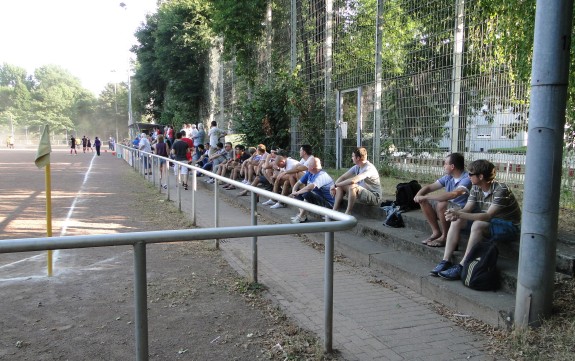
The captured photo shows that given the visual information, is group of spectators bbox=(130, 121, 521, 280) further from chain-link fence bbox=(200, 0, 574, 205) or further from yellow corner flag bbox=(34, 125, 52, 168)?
yellow corner flag bbox=(34, 125, 52, 168)

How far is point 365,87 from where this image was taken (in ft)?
34.2

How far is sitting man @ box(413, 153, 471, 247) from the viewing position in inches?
207

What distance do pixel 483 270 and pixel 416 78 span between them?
5.44 m

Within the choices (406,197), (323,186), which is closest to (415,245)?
(406,197)

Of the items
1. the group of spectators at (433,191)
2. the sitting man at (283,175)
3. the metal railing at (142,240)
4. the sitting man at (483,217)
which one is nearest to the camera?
the metal railing at (142,240)

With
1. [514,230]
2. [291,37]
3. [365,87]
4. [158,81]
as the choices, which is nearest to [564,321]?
[514,230]

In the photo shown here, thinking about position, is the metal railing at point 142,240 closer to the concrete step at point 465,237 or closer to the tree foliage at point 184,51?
the concrete step at point 465,237

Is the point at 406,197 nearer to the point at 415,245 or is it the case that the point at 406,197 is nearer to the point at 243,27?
the point at 415,245

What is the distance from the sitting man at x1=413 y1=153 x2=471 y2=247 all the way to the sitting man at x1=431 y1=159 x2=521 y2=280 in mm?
451

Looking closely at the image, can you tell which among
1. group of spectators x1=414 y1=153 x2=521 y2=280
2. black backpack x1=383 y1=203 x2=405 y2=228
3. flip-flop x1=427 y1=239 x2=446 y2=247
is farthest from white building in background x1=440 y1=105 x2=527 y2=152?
flip-flop x1=427 y1=239 x2=446 y2=247

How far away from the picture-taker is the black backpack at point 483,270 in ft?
13.9

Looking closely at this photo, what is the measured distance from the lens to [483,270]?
423 cm

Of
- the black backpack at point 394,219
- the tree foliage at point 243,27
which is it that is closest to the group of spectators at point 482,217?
the black backpack at point 394,219

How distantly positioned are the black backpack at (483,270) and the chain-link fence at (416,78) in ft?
7.45
